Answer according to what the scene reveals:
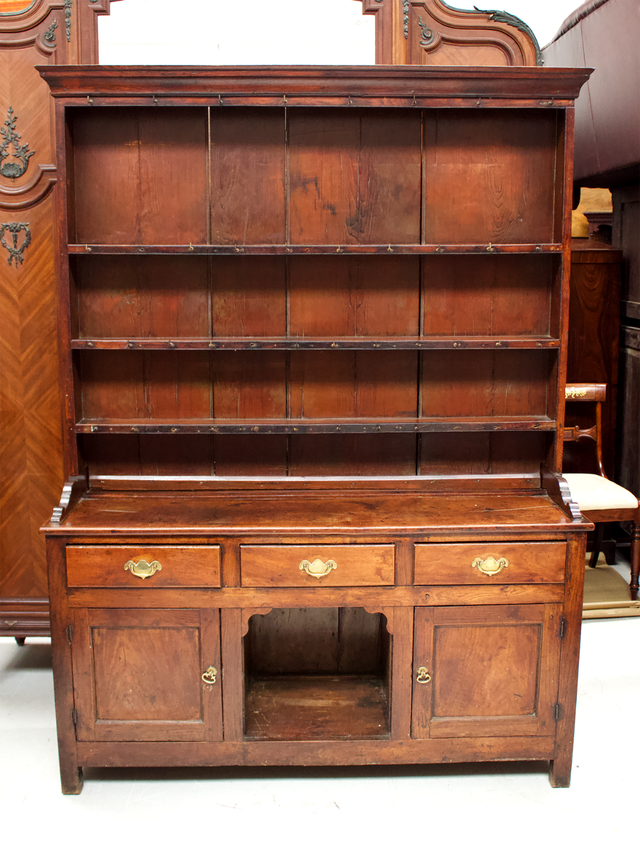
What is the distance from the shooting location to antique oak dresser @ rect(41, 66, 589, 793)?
2.53 meters

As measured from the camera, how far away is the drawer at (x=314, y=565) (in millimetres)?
2520

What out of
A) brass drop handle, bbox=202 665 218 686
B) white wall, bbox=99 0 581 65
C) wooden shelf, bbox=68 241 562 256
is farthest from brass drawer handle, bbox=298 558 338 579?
white wall, bbox=99 0 581 65

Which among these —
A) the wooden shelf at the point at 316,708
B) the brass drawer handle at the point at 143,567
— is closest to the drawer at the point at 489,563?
the wooden shelf at the point at 316,708

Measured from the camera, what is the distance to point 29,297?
10.3 feet

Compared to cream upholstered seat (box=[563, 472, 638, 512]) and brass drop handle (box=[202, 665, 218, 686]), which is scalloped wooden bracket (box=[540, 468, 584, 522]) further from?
brass drop handle (box=[202, 665, 218, 686])

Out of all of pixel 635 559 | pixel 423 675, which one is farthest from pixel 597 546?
pixel 423 675

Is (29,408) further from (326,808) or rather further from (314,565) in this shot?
(326,808)

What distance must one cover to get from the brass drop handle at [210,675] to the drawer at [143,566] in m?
0.28

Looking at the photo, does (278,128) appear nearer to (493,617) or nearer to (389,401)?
(389,401)

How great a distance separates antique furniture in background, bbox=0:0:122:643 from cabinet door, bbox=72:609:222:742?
0.81 m

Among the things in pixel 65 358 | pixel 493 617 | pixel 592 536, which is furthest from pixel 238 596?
pixel 592 536

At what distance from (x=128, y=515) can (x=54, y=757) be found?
3.08 feet

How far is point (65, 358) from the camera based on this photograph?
2.69 meters

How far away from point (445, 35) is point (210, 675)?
252 cm
